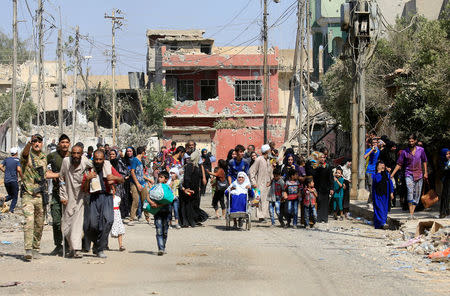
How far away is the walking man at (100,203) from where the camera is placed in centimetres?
1105

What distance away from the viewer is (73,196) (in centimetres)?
1097

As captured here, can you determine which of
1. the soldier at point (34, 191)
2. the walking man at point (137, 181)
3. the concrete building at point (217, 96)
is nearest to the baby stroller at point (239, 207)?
the walking man at point (137, 181)

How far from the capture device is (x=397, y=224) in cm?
1566

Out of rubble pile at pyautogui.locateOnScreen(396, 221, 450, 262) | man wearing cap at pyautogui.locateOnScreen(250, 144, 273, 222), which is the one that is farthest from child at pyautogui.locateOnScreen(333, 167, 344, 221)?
rubble pile at pyautogui.locateOnScreen(396, 221, 450, 262)

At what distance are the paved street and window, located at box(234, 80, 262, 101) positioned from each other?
35755mm

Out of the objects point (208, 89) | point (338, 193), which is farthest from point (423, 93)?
point (208, 89)

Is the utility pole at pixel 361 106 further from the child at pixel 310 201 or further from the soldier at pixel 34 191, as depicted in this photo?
the soldier at pixel 34 191

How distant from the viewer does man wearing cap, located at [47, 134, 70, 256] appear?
11266 mm

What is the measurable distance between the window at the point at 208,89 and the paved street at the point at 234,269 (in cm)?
3705

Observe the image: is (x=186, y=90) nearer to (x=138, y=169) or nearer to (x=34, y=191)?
(x=138, y=169)

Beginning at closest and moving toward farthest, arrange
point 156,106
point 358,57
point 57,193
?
1. point 57,193
2. point 358,57
3. point 156,106

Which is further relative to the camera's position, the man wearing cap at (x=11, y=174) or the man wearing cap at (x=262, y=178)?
the man wearing cap at (x=11, y=174)

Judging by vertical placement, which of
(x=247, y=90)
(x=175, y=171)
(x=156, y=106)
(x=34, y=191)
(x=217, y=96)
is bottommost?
(x=34, y=191)

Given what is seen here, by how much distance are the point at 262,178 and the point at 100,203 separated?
22.2 feet
